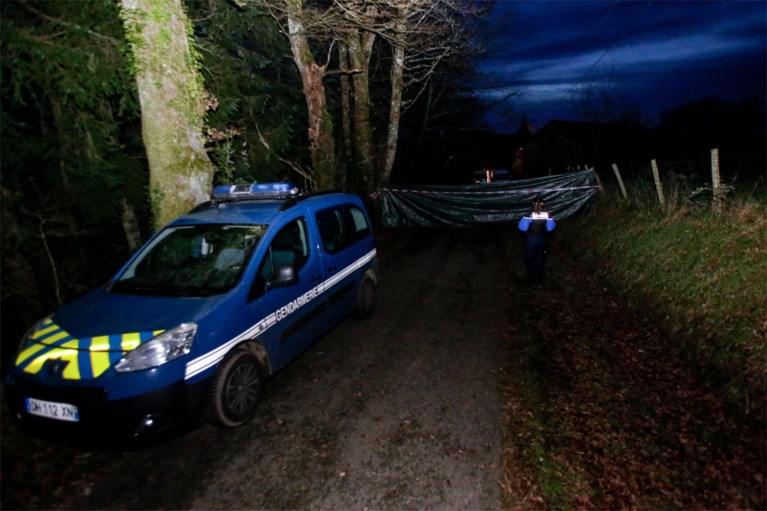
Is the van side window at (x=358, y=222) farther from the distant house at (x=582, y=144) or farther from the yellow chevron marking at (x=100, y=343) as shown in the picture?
the distant house at (x=582, y=144)

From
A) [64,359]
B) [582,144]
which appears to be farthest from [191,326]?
[582,144]

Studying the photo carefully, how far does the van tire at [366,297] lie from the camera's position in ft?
21.6

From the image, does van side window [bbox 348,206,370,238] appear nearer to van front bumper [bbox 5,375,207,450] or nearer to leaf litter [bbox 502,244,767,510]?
leaf litter [bbox 502,244,767,510]

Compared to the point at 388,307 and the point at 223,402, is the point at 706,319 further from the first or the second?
the point at 223,402

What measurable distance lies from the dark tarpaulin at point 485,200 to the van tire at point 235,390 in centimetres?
1188

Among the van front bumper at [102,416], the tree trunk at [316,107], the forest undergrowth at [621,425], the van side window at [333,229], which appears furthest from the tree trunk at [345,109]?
the van front bumper at [102,416]

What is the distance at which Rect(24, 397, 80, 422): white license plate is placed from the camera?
3.27m

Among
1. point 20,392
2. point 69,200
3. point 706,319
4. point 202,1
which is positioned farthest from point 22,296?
point 706,319

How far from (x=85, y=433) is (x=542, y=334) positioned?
5.32 m

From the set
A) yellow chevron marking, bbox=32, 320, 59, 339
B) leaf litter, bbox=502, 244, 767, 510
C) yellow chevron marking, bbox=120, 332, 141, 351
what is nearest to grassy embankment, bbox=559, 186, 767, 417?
leaf litter, bbox=502, 244, 767, 510

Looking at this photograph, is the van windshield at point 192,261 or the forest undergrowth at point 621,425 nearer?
the forest undergrowth at point 621,425

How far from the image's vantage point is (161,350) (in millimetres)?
3438

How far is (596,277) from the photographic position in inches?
355

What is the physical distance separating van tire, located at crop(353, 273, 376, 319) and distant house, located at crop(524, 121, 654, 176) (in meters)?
40.1
